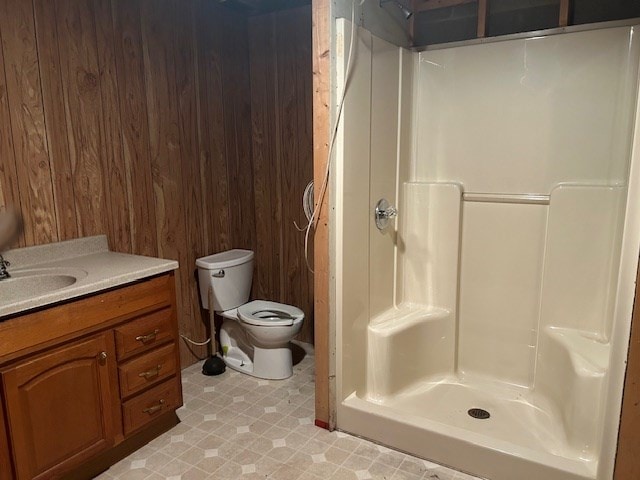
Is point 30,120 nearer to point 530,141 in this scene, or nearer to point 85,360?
point 85,360

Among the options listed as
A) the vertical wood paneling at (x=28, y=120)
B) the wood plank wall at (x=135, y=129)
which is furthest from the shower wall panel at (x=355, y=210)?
the vertical wood paneling at (x=28, y=120)

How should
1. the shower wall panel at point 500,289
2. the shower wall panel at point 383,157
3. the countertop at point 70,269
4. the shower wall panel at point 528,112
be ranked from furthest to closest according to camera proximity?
1. the shower wall panel at point 500,289
2. the shower wall panel at point 383,157
3. the shower wall panel at point 528,112
4. the countertop at point 70,269

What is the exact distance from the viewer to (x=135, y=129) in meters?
2.47

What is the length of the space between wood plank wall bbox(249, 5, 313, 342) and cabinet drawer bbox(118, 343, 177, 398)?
1196 millimetres

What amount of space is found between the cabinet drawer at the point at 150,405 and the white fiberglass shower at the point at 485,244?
0.77 m

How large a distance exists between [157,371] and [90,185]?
963 mm

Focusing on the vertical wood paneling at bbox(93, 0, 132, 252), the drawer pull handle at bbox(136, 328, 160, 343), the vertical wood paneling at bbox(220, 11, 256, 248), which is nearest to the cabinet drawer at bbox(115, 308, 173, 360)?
the drawer pull handle at bbox(136, 328, 160, 343)

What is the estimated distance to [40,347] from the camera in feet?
5.24

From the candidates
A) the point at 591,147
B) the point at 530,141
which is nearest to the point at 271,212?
the point at 530,141

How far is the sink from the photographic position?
73.2 inches

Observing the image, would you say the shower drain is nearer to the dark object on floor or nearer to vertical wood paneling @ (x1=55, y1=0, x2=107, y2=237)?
the dark object on floor

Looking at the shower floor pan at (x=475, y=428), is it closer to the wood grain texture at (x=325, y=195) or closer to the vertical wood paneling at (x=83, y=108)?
the wood grain texture at (x=325, y=195)

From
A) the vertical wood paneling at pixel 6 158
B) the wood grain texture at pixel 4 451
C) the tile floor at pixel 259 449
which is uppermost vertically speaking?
the vertical wood paneling at pixel 6 158

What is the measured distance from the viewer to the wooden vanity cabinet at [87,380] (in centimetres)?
155
